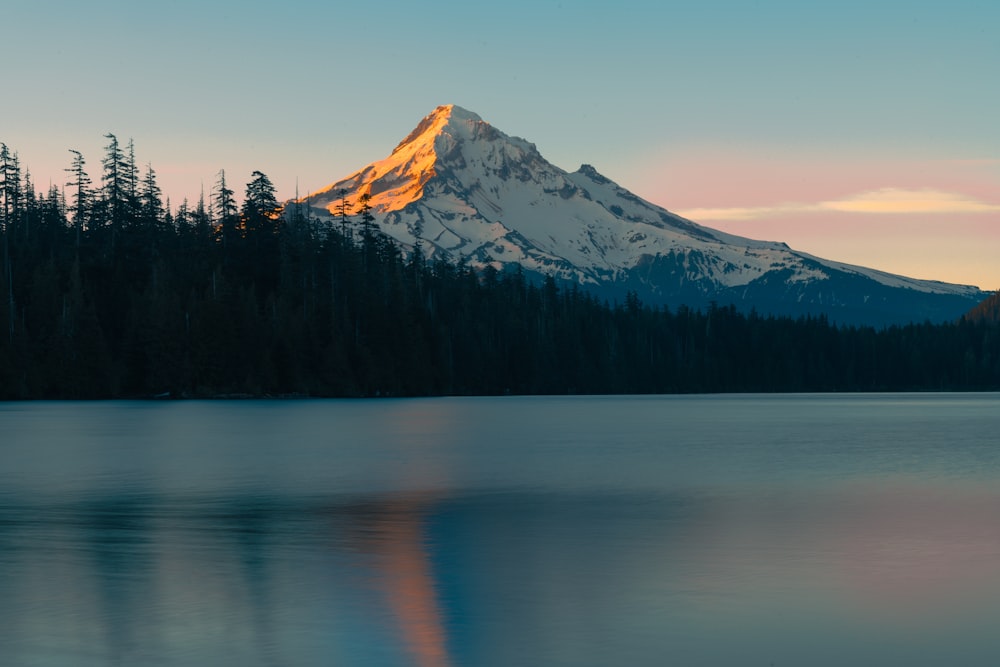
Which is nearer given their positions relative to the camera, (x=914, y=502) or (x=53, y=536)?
(x=53, y=536)

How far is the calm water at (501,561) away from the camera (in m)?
17.6

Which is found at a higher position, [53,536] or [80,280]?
[80,280]

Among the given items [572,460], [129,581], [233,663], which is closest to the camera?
[233,663]

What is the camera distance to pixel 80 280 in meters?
189

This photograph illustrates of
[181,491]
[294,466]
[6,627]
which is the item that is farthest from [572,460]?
[6,627]

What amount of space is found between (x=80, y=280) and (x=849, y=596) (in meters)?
183

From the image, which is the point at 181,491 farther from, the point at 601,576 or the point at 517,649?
the point at 517,649

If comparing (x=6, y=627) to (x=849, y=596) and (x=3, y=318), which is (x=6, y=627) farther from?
(x=3, y=318)

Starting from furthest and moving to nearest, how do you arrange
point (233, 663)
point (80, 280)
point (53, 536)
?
1. point (80, 280)
2. point (53, 536)
3. point (233, 663)

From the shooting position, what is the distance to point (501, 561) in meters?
25.9

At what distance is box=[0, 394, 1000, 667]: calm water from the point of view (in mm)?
17594

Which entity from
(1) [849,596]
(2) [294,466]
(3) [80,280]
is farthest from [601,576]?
(3) [80,280]

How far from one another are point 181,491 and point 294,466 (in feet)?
42.0

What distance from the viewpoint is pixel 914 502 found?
38469mm
